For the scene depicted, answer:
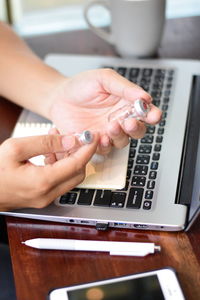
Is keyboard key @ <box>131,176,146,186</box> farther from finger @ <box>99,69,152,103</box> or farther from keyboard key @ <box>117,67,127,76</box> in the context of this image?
keyboard key @ <box>117,67,127,76</box>

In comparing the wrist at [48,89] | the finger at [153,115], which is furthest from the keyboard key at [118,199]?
the wrist at [48,89]

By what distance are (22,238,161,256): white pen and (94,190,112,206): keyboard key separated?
0.18ft

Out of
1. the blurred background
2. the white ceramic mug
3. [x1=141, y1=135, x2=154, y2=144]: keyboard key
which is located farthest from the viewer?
the blurred background

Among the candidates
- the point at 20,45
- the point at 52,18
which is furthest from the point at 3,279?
the point at 52,18

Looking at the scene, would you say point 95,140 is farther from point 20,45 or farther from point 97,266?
point 20,45

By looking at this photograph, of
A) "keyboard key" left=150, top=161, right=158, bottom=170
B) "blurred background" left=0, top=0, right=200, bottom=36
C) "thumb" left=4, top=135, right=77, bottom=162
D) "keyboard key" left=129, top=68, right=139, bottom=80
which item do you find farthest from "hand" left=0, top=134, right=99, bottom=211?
"blurred background" left=0, top=0, right=200, bottom=36

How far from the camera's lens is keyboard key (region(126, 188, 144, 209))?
64 centimetres

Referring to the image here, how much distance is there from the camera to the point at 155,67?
0.90 metres

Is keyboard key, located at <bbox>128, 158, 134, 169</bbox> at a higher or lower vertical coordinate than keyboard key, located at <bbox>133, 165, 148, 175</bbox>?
higher

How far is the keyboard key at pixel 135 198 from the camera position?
64cm

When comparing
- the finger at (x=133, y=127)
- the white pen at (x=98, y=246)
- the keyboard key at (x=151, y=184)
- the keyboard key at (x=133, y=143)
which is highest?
the finger at (x=133, y=127)

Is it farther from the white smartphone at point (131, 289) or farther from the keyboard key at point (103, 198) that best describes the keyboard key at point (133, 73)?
the white smartphone at point (131, 289)

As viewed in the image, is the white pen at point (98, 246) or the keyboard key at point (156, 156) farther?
the keyboard key at point (156, 156)

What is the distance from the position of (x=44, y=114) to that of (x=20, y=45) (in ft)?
0.57
